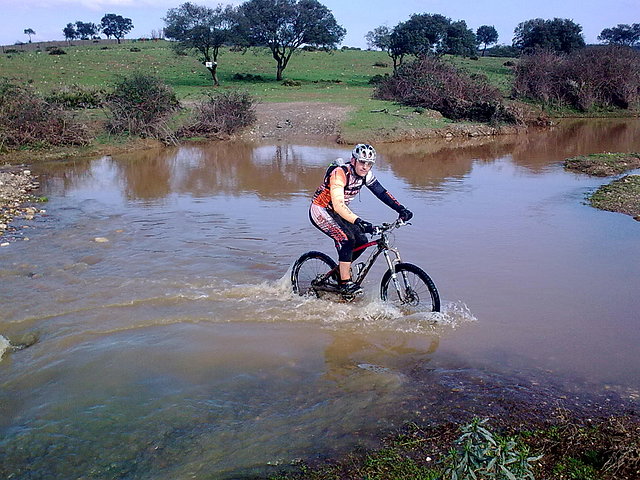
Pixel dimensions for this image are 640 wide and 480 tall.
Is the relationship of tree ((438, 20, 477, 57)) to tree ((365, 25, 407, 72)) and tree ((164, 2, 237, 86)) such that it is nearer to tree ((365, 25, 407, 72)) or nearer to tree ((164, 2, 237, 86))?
tree ((365, 25, 407, 72))

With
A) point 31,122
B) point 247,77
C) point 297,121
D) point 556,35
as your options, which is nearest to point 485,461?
point 31,122

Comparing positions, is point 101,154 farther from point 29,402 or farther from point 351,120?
point 29,402

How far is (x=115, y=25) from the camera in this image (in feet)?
312

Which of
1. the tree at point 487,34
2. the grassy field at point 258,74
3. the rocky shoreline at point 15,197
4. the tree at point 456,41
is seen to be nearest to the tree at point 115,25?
the grassy field at point 258,74

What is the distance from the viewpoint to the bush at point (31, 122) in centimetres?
1844

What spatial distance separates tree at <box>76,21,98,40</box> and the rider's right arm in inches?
3965

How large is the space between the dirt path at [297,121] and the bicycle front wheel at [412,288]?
1732 cm

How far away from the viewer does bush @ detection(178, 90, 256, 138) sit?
23266 millimetres

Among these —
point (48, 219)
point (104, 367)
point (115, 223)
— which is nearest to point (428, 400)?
point (104, 367)

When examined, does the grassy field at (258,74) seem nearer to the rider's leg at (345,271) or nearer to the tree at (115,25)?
the rider's leg at (345,271)

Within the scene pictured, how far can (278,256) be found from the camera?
9.38 meters

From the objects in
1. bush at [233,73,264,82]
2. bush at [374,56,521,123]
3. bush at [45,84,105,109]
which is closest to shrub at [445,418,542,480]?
bush at [45,84,105,109]

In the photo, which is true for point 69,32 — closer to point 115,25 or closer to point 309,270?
point 115,25

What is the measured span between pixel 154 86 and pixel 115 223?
39.7 feet
